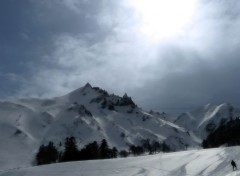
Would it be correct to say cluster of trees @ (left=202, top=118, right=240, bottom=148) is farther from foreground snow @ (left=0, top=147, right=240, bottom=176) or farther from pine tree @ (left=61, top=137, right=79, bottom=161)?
foreground snow @ (left=0, top=147, right=240, bottom=176)

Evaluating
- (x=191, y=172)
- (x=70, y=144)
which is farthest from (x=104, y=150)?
(x=191, y=172)

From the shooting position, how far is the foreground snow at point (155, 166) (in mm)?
68812

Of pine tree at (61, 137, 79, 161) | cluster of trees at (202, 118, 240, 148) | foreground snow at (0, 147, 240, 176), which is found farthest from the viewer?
cluster of trees at (202, 118, 240, 148)

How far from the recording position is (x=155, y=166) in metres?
80.2

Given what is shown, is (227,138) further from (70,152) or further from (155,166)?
(155,166)

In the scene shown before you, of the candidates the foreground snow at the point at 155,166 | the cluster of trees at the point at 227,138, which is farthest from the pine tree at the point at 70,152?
the cluster of trees at the point at 227,138

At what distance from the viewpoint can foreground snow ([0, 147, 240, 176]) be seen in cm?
6881

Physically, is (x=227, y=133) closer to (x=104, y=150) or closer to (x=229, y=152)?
(x=104, y=150)

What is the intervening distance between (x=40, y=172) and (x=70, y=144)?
26.8 meters

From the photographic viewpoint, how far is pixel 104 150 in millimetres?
131250

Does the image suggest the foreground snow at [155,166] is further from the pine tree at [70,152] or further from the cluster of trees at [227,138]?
the cluster of trees at [227,138]

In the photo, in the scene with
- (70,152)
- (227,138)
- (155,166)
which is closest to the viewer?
(155,166)

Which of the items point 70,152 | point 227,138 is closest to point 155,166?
point 70,152

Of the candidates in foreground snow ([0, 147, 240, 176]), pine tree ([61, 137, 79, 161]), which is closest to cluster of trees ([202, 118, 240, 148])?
pine tree ([61, 137, 79, 161])
